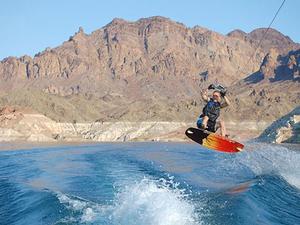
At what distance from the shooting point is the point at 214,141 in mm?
18484

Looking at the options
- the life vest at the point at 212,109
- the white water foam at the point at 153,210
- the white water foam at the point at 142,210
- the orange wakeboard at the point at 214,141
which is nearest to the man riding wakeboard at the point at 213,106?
the life vest at the point at 212,109

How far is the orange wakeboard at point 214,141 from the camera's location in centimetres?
1834

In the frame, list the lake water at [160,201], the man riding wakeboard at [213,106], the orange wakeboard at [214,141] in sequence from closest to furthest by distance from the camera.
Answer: the lake water at [160,201]
the man riding wakeboard at [213,106]
the orange wakeboard at [214,141]

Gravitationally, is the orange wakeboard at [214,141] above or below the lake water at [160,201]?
above

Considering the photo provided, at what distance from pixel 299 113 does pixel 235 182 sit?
60.3m

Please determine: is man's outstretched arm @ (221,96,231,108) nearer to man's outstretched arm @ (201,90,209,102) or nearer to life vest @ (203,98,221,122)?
life vest @ (203,98,221,122)

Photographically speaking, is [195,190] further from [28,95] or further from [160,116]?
[28,95]

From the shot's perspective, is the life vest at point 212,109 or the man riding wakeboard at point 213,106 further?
the life vest at point 212,109

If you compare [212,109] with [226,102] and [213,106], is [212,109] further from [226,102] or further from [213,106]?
[226,102]

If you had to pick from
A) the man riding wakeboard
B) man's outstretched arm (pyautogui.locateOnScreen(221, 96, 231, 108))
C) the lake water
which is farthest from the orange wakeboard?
the lake water

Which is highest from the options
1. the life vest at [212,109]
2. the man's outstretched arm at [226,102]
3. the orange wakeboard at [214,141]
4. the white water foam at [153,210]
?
the man's outstretched arm at [226,102]

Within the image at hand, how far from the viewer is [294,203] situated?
14.7 meters

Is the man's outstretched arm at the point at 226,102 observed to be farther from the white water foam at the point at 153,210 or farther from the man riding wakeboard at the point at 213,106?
the white water foam at the point at 153,210

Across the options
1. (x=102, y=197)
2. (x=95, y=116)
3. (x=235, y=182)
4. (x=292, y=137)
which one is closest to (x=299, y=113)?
(x=292, y=137)
